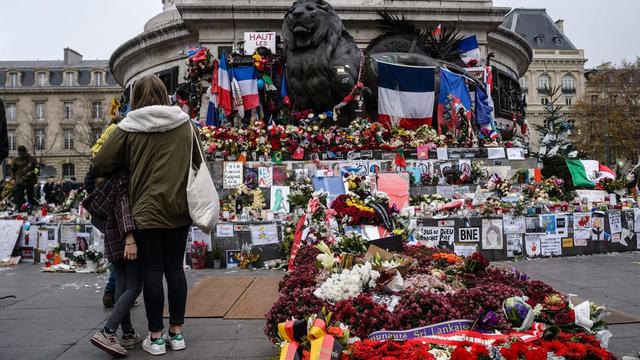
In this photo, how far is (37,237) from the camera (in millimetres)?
Result: 10359

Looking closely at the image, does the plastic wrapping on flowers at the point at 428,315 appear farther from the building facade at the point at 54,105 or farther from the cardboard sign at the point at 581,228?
A: the building facade at the point at 54,105

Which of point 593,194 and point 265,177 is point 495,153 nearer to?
point 593,194

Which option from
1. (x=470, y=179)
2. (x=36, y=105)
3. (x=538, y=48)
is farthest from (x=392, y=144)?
(x=36, y=105)

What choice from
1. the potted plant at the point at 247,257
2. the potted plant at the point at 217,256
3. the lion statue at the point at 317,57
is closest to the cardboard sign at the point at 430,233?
the potted plant at the point at 247,257

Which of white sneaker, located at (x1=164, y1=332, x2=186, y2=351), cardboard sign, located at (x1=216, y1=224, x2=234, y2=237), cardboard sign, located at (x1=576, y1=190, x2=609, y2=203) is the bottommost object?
white sneaker, located at (x1=164, y1=332, x2=186, y2=351)

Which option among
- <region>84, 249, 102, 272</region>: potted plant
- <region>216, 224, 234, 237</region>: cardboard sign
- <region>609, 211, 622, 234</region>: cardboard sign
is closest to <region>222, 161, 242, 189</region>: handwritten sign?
<region>216, 224, 234, 237</region>: cardboard sign

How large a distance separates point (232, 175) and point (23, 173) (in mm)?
8396

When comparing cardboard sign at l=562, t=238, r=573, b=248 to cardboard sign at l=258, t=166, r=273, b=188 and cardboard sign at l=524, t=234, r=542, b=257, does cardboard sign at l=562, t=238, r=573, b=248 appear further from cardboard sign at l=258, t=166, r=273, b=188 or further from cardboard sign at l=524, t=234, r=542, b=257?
cardboard sign at l=258, t=166, r=273, b=188

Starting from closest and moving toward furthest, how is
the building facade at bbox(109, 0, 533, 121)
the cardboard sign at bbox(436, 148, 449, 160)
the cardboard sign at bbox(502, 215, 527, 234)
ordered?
the cardboard sign at bbox(502, 215, 527, 234), the cardboard sign at bbox(436, 148, 449, 160), the building facade at bbox(109, 0, 533, 121)

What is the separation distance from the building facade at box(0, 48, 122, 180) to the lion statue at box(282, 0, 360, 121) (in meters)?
61.5

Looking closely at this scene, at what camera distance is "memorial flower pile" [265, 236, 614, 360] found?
→ 3.19 m

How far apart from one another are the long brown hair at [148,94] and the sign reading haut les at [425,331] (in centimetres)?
242

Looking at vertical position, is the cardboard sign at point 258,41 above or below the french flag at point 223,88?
above

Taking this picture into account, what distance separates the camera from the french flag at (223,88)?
13938mm
